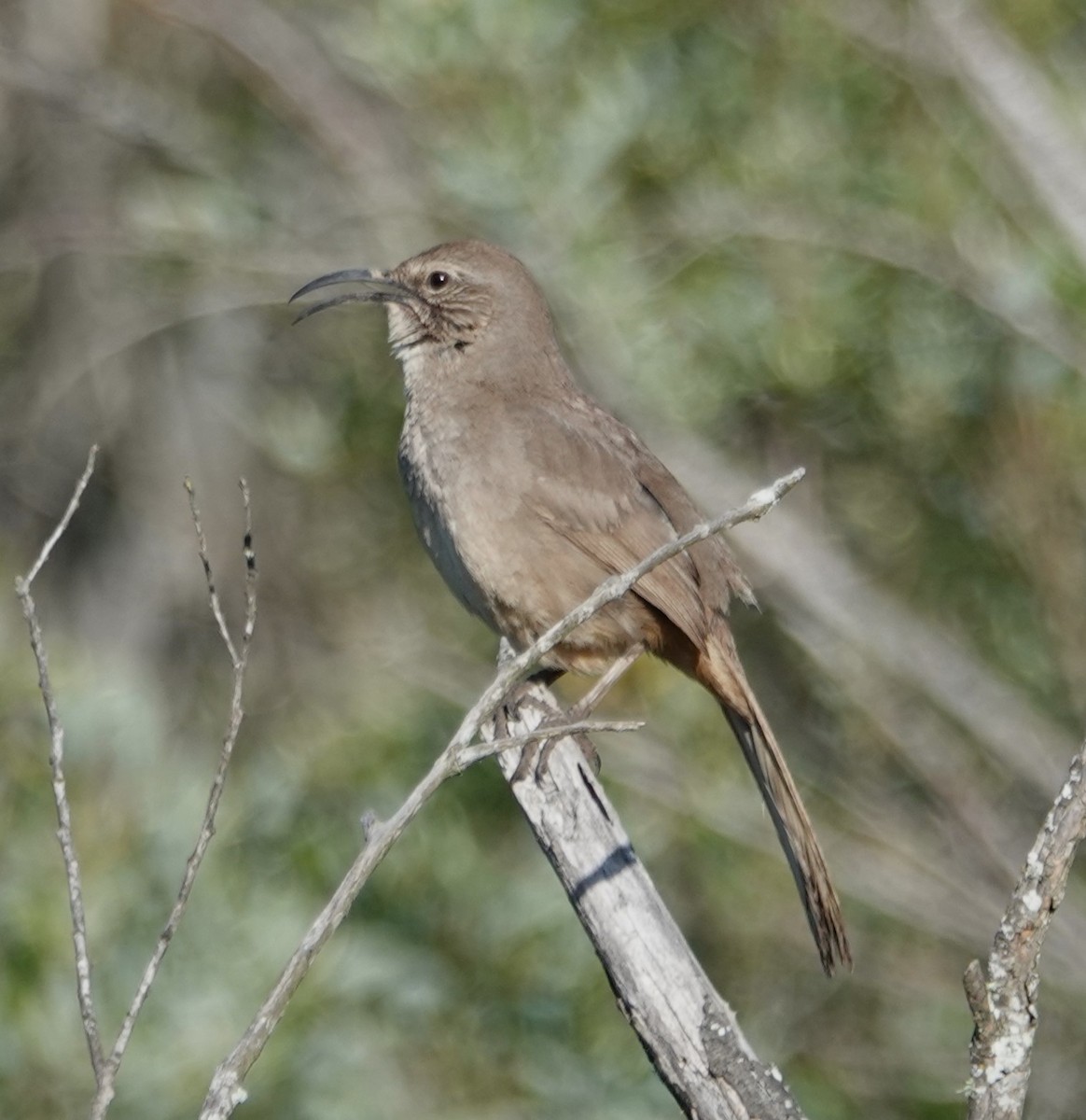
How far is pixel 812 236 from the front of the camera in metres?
7.54

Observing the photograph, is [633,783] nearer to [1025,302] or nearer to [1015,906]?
[1025,302]

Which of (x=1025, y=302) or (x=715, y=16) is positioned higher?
(x=715, y=16)

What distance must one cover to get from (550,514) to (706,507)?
7.60 ft

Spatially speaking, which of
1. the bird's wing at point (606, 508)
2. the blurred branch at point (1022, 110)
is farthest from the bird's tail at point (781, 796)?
the blurred branch at point (1022, 110)

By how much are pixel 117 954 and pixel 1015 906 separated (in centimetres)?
369

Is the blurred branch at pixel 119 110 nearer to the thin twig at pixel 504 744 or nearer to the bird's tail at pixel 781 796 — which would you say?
the bird's tail at pixel 781 796

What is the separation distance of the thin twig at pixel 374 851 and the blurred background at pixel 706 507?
297 cm

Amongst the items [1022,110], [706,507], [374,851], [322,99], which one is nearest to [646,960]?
[374,851]

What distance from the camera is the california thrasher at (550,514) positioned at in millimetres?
5426

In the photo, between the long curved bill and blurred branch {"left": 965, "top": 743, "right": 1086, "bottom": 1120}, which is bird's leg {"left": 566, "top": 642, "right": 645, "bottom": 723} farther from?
blurred branch {"left": 965, "top": 743, "right": 1086, "bottom": 1120}

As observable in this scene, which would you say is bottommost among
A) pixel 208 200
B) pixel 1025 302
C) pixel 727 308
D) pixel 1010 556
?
pixel 1010 556

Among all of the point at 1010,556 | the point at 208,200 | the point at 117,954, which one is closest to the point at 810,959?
the point at 1010,556

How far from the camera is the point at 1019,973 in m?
3.36

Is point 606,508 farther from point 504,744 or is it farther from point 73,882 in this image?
point 73,882
